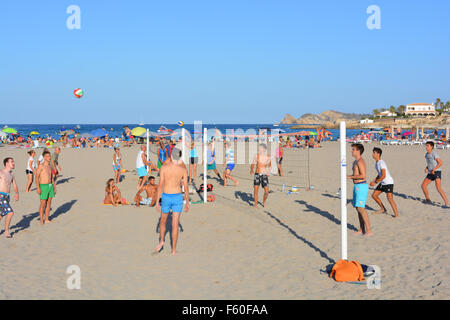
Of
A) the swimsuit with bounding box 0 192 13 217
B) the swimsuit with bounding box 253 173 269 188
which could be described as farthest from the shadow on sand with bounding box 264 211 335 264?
the swimsuit with bounding box 0 192 13 217

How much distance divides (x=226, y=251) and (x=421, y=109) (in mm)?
126393

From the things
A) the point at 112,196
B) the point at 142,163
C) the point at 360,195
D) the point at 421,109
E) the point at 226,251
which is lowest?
the point at 226,251

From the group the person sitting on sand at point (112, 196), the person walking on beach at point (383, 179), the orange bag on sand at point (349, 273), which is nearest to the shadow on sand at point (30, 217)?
the person sitting on sand at point (112, 196)

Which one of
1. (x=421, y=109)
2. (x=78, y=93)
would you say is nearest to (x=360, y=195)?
(x=78, y=93)

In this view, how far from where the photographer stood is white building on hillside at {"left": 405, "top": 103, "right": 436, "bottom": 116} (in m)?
115

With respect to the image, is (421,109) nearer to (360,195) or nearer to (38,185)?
(360,195)

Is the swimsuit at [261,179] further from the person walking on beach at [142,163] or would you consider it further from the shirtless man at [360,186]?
the person walking on beach at [142,163]

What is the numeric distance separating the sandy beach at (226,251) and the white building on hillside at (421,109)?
116557 millimetres

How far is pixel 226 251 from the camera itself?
6418 millimetres

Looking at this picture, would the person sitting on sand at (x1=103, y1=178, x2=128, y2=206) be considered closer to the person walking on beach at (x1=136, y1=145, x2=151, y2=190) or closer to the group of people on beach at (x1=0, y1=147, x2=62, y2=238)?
the person walking on beach at (x1=136, y1=145, x2=151, y2=190)

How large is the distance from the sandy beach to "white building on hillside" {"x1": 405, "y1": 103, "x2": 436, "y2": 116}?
11656 centimetres
